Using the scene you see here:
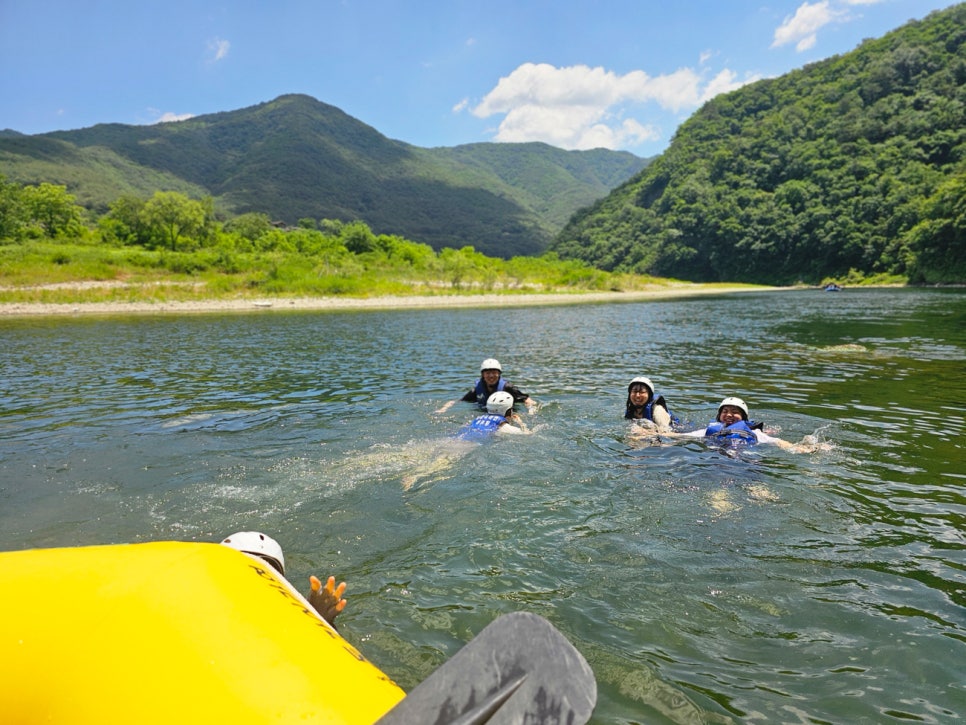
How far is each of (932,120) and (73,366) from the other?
399 ft

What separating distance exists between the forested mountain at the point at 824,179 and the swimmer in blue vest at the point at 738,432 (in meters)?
73.2

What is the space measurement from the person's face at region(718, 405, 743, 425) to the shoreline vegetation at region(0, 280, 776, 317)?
45935 mm

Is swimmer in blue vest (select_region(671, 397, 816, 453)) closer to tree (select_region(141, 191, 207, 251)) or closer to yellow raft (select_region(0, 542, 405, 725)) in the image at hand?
yellow raft (select_region(0, 542, 405, 725))

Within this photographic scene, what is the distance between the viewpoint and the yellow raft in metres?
2.10

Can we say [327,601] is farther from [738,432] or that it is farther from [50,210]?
[50,210]

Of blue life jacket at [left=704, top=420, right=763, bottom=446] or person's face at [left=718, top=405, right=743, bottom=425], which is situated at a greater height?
person's face at [left=718, top=405, right=743, bottom=425]

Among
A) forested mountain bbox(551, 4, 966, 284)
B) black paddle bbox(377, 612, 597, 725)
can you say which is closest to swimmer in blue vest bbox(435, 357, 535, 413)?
black paddle bbox(377, 612, 597, 725)

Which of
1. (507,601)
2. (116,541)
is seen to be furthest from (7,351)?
(507,601)

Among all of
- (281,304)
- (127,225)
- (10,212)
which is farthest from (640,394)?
(127,225)

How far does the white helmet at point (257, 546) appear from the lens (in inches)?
146

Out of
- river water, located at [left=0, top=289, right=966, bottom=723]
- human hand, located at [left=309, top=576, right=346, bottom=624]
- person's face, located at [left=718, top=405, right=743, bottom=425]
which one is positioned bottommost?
river water, located at [left=0, top=289, right=966, bottom=723]

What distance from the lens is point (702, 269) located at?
11869 centimetres

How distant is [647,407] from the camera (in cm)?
975

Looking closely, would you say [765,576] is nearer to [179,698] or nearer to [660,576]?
[660,576]
